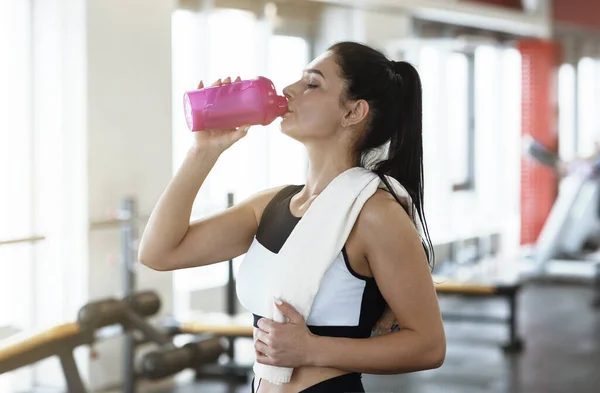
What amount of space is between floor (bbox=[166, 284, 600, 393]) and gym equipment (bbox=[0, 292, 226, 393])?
0.57 metres

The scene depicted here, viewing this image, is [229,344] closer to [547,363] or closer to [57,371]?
[57,371]

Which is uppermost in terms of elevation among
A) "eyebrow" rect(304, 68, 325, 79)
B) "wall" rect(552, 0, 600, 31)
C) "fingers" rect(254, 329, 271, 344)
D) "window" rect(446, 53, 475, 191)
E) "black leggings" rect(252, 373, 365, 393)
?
"wall" rect(552, 0, 600, 31)

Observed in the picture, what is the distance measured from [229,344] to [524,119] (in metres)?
4.89

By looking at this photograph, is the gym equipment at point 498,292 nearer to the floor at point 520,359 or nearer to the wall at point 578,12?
the floor at point 520,359

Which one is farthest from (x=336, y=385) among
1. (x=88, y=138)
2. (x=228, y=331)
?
(x=88, y=138)

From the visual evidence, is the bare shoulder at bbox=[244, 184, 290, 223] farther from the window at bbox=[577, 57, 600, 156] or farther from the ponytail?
the window at bbox=[577, 57, 600, 156]

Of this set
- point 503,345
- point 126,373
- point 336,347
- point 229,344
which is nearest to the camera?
point 336,347

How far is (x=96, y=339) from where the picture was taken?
3115 millimetres

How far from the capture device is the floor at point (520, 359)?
154 inches

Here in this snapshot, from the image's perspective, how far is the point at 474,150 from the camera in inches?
307

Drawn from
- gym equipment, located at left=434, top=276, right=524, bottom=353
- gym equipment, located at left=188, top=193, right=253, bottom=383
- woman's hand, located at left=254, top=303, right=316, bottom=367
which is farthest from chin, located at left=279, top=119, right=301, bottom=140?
gym equipment, located at left=434, top=276, right=524, bottom=353

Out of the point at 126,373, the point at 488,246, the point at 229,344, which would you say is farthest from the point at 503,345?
the point at 488,246

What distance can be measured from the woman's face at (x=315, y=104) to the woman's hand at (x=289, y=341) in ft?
0.83

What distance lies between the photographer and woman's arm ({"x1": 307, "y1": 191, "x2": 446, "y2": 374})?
1.17 metres
